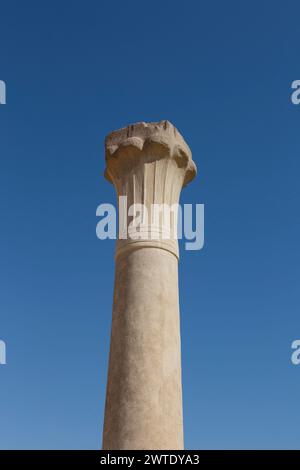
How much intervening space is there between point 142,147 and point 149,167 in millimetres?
457

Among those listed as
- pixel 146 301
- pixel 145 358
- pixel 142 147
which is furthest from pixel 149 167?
pixel 145 358

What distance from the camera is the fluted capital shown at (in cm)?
1111

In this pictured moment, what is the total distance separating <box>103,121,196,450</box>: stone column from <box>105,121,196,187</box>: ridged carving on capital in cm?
2

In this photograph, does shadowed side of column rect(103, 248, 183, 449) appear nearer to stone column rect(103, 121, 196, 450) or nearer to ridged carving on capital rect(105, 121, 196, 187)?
stone column rect(103, 121, 196, 450)

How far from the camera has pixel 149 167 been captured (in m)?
11.5

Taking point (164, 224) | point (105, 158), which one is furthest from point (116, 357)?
point (105, 158)

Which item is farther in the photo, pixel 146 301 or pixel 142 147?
pixel 142 147

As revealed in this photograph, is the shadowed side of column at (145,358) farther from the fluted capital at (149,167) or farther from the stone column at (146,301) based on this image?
the fluted capital at (149,167)

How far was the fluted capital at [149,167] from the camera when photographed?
11.1 metres

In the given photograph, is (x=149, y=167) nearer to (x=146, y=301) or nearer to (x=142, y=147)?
(x=142, y=147)

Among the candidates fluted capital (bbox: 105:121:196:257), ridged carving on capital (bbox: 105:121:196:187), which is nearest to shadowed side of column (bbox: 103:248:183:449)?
fluted capital (bbox: 105:121:196:257)

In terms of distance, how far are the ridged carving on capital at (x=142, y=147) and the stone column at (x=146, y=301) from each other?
0.06ft

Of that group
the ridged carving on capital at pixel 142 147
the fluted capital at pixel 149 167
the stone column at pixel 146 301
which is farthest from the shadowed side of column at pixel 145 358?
the ridged carving on capital at pixel 142 147
